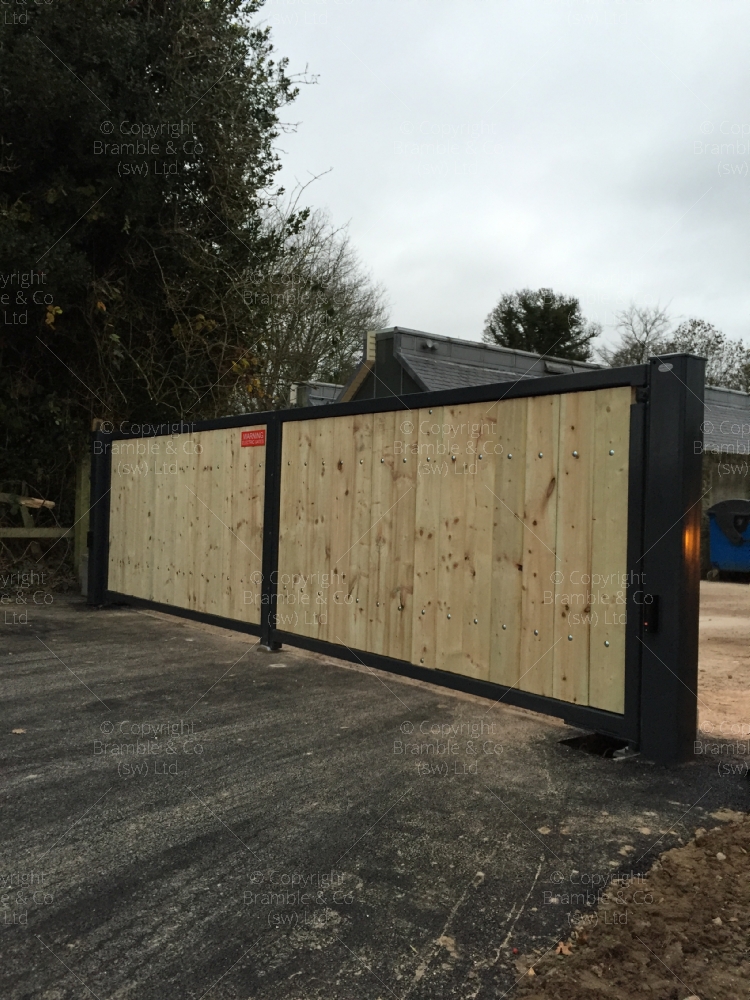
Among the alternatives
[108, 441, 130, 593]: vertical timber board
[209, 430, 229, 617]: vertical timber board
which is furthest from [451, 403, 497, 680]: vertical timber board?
[108, 441, 130, 593]: vertical timber board

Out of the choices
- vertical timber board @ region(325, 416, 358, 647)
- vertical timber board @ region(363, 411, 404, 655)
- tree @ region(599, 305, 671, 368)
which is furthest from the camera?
tree @ region(599, 305, 671, 368)

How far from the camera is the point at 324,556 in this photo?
5.88 m

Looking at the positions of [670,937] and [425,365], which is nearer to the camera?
[670,937]

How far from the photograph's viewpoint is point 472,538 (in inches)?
186

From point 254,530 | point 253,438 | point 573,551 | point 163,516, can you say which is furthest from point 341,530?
point 163,516

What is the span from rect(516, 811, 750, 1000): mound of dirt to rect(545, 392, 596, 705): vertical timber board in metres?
1.46

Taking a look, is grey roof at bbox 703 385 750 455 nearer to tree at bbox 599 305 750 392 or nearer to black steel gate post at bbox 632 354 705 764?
tree at bbox 599 305 750 392

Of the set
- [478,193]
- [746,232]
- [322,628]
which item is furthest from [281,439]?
[746,232]

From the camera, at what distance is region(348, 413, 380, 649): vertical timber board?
18.1ft

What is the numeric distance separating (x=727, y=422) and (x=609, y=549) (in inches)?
686

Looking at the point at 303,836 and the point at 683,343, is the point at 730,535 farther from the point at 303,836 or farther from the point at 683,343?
the point at 683,343

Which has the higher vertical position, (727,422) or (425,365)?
(425,365)

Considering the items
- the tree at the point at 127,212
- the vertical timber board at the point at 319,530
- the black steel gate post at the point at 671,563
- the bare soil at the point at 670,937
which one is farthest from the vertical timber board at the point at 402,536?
the tree at the point at 127,212

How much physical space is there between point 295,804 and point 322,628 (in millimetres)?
2711
